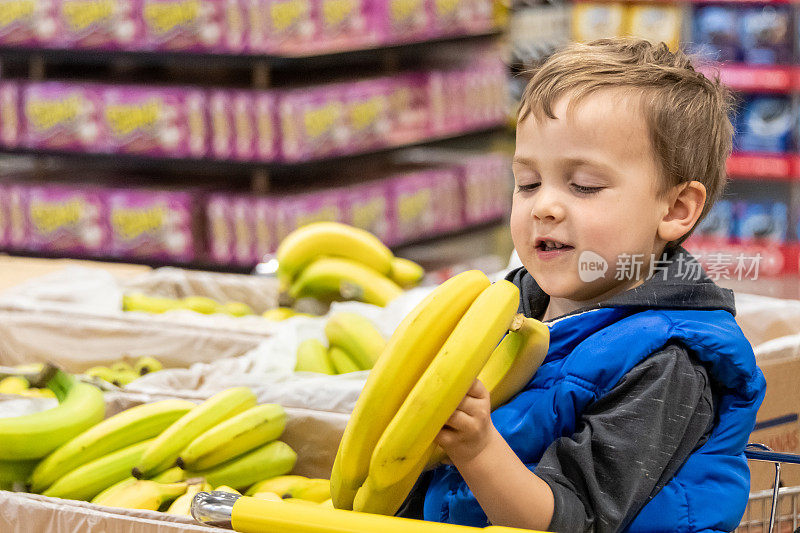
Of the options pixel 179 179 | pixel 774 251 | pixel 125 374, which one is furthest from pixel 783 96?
pixel 125 374

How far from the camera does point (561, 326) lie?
4.62 feet

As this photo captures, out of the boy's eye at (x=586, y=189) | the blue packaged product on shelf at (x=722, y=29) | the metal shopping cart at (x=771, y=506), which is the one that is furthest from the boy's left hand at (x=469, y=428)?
the blue packaged product on shelf at (x=722, y=29)

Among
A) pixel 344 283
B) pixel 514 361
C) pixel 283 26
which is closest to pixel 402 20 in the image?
pixel 283 26

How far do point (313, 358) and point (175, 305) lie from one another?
729 mm

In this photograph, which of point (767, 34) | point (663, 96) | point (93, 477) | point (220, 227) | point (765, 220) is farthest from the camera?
point (765, 220)

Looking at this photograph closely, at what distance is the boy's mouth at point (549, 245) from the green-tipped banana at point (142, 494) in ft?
2.72

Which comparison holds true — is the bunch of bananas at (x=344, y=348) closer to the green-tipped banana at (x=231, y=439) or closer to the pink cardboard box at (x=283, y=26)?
the green-tipped banana at (x=231, y=439)

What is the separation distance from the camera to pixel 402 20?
4641 mm

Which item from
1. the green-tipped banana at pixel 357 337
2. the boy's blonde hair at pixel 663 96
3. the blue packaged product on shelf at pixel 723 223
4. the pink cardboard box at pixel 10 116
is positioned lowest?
the blue packaged product on shelf at pixel 723 223

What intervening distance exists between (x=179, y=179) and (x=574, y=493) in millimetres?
3771

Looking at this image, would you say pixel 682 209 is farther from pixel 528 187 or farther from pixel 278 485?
pixel 278 485

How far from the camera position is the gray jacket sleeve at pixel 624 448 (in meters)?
1.24

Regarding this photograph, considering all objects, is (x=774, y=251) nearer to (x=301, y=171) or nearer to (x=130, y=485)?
(x=301, y=171)

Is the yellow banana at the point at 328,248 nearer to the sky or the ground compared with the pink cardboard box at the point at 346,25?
nearer to the ground
